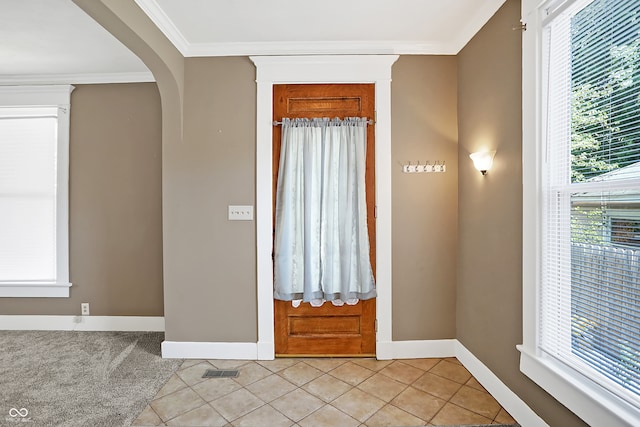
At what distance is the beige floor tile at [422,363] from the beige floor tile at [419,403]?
34 cm

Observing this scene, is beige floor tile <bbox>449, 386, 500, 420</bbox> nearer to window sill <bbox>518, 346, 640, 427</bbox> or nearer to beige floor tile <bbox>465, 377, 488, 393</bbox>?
beige floor tile <bbox>465, 377, 488, 393</bbox>

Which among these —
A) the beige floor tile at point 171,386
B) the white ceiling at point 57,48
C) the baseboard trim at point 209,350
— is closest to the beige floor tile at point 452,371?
the baseboard trim at point 209,350

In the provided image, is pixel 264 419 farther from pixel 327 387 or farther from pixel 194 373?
pixel 194 373

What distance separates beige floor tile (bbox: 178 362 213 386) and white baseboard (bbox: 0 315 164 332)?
35.8 inches

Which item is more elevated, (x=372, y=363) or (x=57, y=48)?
(x=57, y=48)

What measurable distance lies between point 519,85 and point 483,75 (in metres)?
0.45

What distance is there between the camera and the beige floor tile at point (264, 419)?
1818mm

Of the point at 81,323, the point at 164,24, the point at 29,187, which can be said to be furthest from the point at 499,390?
the point at 29,187

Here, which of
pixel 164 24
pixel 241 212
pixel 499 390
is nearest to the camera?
pixel 499 390

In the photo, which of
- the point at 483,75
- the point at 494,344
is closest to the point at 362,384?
the point at 494,344

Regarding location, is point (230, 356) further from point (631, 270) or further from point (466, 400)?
point (631, 270)

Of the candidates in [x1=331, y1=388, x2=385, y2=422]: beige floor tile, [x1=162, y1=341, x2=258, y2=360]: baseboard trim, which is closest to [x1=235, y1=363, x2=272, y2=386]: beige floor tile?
[x1=162, y1=341, x2=258, y2=360]: baseboard trim

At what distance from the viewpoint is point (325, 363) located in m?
2.51
